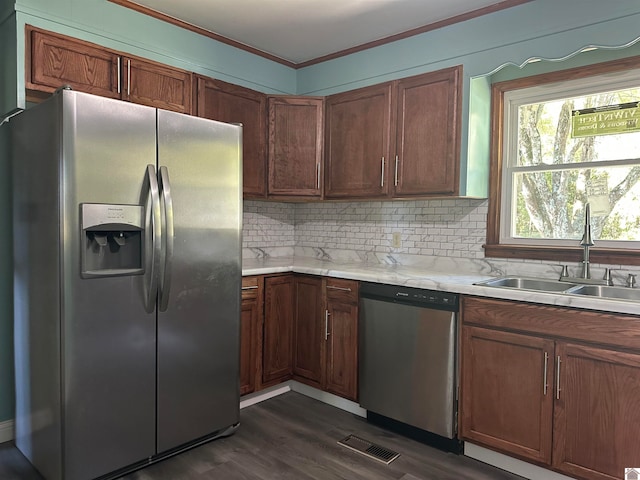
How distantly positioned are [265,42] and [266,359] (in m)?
2.27

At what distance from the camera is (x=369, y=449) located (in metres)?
2.54

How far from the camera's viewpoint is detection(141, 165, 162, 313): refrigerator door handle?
7.07 feet

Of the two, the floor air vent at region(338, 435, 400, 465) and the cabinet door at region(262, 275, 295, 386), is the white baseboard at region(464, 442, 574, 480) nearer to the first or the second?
the floor air vent at region(338, 435, 400, 465)

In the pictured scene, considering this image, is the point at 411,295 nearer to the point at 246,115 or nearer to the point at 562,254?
the point at 562,254

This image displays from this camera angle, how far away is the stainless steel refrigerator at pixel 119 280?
78.1 inches

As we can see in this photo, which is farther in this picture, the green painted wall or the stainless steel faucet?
the stainless steel faucet

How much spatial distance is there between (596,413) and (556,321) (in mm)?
425

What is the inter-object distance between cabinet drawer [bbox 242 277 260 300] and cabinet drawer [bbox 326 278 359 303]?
481 mm

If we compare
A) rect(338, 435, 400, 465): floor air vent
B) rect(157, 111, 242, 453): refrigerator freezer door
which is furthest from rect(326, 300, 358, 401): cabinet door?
rect(157, 111, 242, 453): refrigerator freezer door

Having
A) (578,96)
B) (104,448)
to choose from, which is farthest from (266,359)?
(578,96)

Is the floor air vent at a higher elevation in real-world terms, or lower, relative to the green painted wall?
lower

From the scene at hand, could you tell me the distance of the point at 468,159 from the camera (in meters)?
2.70

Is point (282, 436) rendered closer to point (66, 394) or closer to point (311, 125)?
point (66, 394)

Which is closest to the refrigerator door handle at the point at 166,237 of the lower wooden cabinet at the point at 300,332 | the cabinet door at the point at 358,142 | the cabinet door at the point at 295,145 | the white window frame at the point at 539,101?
the lower wooden cabinet at the point at 300,332
